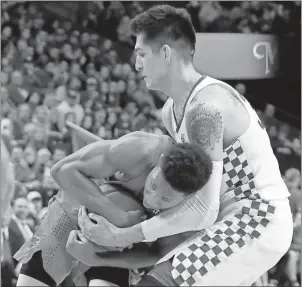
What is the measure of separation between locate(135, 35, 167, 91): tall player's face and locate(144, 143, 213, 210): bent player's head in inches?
12.2

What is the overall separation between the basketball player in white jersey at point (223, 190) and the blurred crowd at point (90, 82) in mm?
3137

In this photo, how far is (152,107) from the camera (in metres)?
5.95

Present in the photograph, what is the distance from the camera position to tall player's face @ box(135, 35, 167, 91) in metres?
2.46

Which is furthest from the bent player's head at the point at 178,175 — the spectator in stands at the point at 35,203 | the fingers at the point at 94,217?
the spectator in stands at the point at 35,203

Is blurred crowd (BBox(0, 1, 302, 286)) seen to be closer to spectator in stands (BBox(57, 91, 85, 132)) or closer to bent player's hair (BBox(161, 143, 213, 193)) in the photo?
spectator in stands (BBox(57, 91, 85, 132))

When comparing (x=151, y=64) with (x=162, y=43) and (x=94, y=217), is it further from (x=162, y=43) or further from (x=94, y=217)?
(x=94, y=217)

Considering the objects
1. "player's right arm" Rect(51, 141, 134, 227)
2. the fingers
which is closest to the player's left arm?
"player's right arm" Rect(51, 141, 134, 227)

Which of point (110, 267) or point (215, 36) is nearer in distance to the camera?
point (110, 267)

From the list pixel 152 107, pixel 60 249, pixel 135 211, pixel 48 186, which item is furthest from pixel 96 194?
pixel 152 107

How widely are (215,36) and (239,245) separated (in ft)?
11.1

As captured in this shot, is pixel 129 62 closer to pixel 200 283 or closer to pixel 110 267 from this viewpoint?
pixel 110 267

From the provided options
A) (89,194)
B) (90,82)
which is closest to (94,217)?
(89,194)

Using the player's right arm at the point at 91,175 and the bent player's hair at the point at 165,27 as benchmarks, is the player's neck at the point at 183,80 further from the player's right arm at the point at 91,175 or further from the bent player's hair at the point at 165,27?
the player's right arm at the point at 91,175

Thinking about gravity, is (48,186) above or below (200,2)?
below
